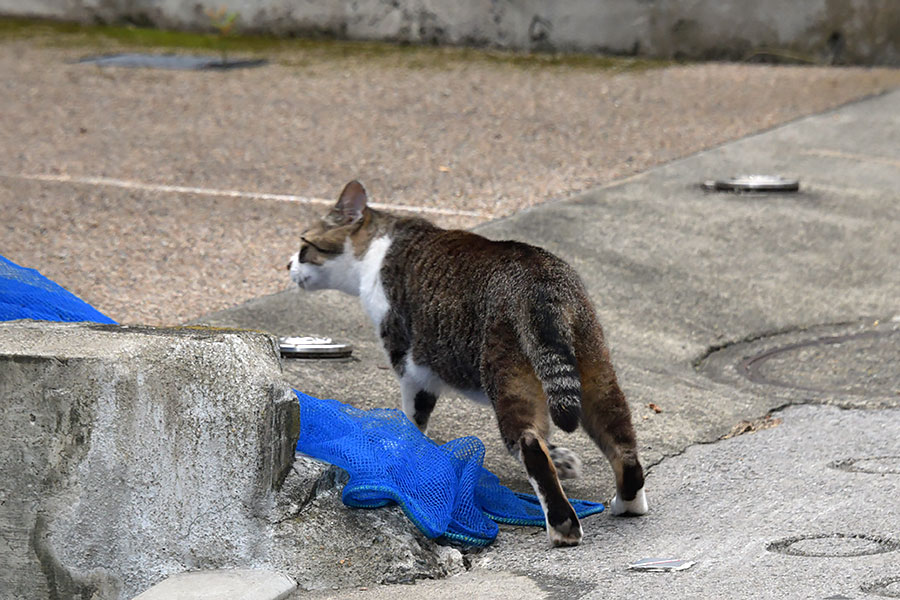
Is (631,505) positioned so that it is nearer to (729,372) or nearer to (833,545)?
(833,545)

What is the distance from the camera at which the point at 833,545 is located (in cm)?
372

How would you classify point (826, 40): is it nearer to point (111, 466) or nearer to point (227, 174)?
point (227, 174)

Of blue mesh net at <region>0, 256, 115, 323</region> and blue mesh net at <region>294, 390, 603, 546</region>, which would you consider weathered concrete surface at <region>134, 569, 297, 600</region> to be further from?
blue mesh net at <region>0, 256, 115, 323</region>

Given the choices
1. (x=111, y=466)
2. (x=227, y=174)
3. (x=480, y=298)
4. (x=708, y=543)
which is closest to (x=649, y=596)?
(x=708, y=543)

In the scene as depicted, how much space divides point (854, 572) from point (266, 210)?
16.7 feet

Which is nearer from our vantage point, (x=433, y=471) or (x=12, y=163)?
(x=433, y=471)

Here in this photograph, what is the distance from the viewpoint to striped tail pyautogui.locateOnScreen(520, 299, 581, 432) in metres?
3.76

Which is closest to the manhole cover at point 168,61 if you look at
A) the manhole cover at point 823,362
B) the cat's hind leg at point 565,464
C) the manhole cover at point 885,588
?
the manhole cover at point 823,362

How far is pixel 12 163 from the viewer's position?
29.2ft

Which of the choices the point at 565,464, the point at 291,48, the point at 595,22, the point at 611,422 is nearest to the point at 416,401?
the point at 565,464

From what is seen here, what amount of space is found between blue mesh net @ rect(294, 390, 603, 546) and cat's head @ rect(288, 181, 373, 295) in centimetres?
101

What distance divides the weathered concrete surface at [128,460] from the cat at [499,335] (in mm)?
821

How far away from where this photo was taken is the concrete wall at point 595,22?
41.7ft

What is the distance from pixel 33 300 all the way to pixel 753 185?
539cm
